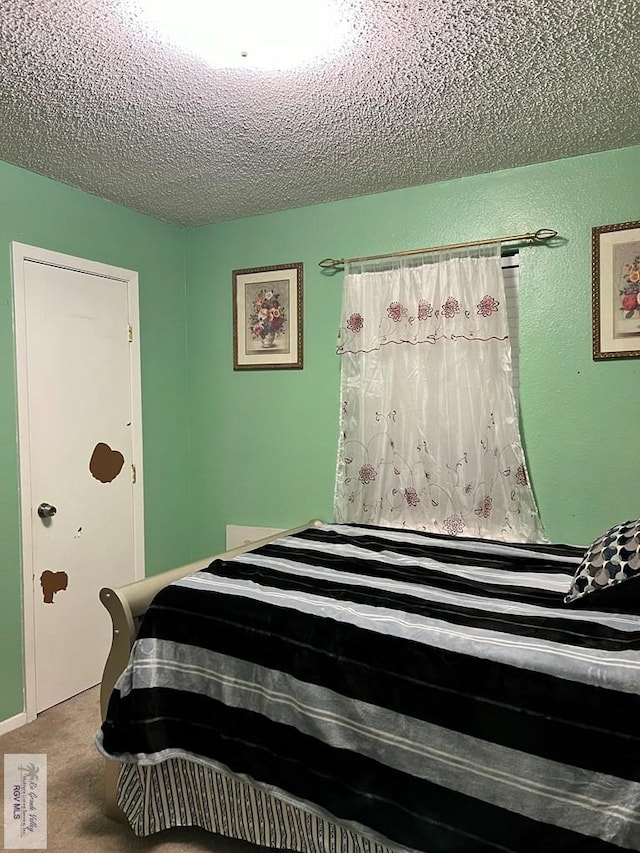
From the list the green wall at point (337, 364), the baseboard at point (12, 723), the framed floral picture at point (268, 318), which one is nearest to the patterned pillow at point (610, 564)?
the green wall at point (337, 364)

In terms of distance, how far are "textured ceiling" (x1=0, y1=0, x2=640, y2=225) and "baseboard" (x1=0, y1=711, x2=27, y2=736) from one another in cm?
251

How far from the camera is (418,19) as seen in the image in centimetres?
176

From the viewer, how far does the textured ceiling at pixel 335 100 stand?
1767 mm

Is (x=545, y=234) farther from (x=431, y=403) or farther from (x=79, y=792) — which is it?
(x=79, y=792)

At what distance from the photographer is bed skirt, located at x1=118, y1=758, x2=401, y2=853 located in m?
1.85

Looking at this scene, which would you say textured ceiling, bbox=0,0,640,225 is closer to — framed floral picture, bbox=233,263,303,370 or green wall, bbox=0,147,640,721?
green wall, bbox=0,147,640,721

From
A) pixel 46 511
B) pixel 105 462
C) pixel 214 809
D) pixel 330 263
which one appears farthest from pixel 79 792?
pixel 330 263

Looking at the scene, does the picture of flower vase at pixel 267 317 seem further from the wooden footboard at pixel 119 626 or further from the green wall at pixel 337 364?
the wooden footboard at pixel 119 626

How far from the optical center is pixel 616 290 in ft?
8.96

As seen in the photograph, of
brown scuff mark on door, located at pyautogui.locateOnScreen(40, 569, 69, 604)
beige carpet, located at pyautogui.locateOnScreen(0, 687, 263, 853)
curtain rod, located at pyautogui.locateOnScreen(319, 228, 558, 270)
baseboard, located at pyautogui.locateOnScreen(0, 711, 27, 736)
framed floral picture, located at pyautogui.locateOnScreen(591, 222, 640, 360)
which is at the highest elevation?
curtain rod, located at pyautogui.locateOnScreen(319, 228, 558, 270)

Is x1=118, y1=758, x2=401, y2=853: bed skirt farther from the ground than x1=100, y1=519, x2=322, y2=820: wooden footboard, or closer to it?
closer to it

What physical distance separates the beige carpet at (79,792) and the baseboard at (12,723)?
1.0 inches

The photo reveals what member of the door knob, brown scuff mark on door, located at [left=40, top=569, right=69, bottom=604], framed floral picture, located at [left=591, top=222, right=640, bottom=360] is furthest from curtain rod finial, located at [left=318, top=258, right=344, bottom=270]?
brown scuff mark on door, located at [left=40, top=569, right=69, bottom=604]

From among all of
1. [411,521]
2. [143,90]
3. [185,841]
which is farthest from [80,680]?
[143,90]
